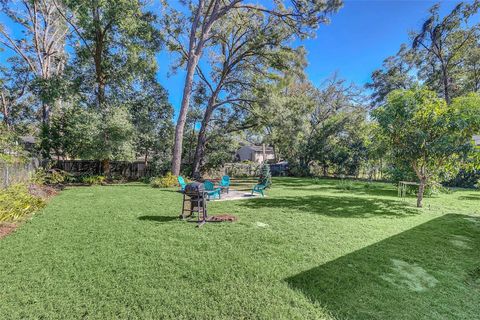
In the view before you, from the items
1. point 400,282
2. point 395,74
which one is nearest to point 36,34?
point 400,282

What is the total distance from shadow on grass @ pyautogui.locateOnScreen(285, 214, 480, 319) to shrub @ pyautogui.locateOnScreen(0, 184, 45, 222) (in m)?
6.19

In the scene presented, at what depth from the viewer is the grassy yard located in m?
2.38

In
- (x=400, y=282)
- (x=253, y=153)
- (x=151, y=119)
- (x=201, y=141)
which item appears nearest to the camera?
(x=400, y=282)

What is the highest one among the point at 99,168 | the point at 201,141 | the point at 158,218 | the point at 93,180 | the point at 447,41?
the point at 447,41

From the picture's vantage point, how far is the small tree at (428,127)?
254 inches

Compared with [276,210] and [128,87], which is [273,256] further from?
[128,87]

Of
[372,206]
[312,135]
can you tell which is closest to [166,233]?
[372,206]

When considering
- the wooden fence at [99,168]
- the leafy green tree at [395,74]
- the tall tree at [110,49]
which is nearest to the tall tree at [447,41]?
the leafy green tree at [395,74]

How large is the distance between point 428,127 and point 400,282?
614 cm

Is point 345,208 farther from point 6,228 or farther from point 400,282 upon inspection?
point 6,228

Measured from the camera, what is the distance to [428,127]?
6957mm

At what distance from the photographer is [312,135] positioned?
22344mm

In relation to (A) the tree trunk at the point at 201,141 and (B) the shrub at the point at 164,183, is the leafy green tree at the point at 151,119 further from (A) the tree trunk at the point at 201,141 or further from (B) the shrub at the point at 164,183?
(B) the shrub at the point at 164,183

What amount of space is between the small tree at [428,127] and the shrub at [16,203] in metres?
10.2
